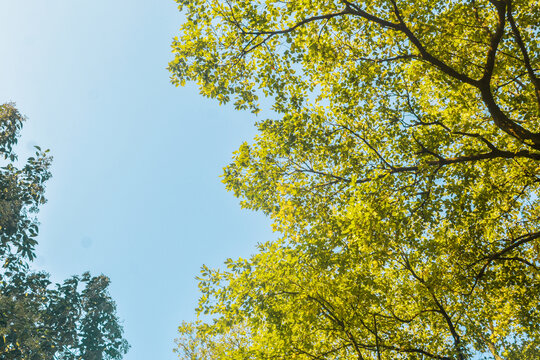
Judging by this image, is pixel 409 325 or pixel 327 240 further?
pixel 409 325

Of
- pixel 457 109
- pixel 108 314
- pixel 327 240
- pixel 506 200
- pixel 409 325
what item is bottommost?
pixel 409 325

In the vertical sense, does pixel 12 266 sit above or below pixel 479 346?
above

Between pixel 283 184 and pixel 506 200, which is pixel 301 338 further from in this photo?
pixel 506 200

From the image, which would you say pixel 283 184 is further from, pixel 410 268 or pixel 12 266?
pixel 12 266

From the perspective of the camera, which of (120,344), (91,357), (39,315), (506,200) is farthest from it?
(120,344)

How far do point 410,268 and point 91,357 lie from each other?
95.1 ft

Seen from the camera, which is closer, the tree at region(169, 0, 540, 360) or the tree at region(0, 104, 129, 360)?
the tree at region(169, 0, 540, 360)

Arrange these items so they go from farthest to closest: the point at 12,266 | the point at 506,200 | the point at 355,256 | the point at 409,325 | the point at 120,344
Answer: the point at 120,344
the point at 12,266
the point at 409,325
the point at 506,200
the point at 355,256

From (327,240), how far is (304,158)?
2.97 metres

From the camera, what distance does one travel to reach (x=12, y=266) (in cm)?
1989

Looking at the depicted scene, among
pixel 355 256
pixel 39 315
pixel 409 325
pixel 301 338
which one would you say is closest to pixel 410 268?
pixel 409 325

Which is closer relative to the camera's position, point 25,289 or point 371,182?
point 371,182

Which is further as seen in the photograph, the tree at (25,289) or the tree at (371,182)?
the tree at (25,289)

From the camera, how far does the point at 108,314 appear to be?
30688 mm
